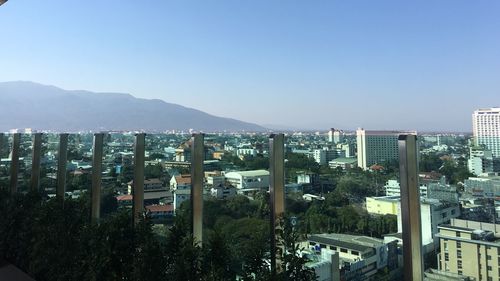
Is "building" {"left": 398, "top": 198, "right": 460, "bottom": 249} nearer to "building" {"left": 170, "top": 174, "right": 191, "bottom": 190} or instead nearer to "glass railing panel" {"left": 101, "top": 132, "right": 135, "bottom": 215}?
"building" {"left": 170, "top": 174, "right": 191, "bottom": 190}

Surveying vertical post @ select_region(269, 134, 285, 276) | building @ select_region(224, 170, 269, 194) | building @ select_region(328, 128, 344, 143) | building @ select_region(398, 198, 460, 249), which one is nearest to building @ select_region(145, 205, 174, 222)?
building @ select_region(224, 170, 269, 194)

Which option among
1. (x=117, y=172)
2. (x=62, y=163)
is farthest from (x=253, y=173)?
(x=62, y=163)

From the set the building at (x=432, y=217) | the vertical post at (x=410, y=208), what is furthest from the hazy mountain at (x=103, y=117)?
the building at (x=432, y=217)

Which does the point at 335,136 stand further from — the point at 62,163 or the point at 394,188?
the point at 62,163

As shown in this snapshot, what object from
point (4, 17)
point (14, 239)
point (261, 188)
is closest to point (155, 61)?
point (4, 17)

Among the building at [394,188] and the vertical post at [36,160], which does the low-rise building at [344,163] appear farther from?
the vertical post at [36,160]
